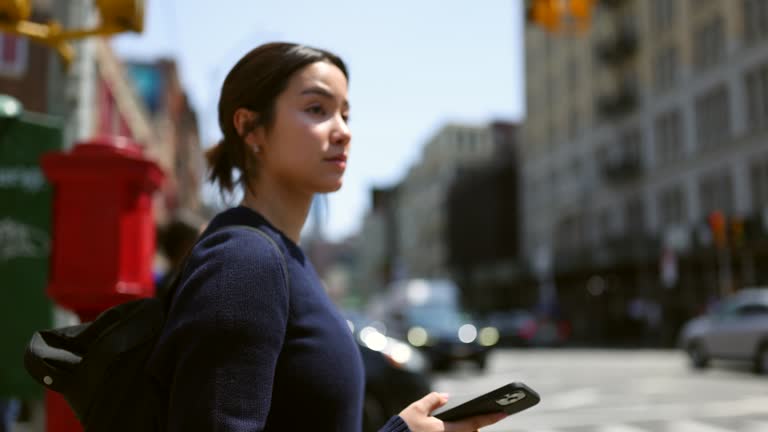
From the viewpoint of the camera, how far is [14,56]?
25391 millimetres

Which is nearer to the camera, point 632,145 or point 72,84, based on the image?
point 72,84

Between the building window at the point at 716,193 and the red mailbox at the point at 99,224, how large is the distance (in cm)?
3979

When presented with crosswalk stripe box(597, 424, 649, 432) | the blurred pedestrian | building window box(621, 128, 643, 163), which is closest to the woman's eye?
the blurred pedestrian

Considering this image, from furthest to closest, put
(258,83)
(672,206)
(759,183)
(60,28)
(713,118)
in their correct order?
(672,206) < (713,118) < (759,183) < (60,28) < (258,83)

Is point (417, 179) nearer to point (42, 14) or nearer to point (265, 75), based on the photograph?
point (42, 14)

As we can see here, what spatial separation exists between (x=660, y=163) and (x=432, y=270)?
173 feet

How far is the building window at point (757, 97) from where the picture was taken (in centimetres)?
3722

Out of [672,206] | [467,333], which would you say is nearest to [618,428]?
[467,333]

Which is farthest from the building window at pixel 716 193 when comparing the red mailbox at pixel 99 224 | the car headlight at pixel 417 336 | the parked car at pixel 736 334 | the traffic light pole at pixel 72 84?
the red mailbox at pixel 99 224

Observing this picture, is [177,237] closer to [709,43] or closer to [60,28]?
[60,28]

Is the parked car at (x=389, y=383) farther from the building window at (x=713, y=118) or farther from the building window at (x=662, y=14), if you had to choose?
the building window at (x=662, y=14)

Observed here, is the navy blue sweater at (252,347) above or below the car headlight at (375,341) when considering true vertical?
Result: above

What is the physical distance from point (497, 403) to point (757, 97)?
3968cm

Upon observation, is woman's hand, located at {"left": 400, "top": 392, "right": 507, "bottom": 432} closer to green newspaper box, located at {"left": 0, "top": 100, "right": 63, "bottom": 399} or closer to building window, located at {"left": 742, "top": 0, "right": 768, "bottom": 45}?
green newspaper box, located at {"left": 0, "top": 100, "right": 63, "bottom": 399}
